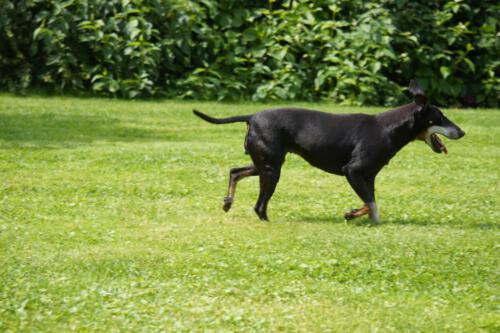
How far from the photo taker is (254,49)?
17.8 m

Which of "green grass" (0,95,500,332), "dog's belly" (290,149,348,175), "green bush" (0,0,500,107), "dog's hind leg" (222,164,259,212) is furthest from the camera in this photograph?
"green bush" (0,0,500,107)

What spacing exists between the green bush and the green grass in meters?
3.74

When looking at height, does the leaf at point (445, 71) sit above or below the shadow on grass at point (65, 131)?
above

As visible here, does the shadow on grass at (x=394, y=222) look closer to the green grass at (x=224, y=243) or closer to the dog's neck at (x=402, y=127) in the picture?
the green grass at (x=224, y=243)

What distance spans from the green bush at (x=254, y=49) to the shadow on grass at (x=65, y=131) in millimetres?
2297

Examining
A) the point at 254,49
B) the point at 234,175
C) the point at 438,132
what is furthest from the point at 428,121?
the point at 254,49

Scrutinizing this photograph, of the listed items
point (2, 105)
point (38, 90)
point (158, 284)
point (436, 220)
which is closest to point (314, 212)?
point (436, 220)

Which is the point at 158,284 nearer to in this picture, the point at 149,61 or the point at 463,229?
the point at 463,229

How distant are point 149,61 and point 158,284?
1055 cm

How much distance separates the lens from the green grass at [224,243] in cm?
652

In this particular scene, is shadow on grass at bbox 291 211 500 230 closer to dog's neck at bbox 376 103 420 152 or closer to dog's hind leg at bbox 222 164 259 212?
dog's hind leg at bbox 222 164 259 212

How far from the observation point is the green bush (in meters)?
17.3

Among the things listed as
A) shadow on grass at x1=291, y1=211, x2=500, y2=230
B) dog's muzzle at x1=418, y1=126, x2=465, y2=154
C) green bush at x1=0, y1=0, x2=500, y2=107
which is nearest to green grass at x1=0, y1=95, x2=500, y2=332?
shadow on grass at x1=291, y1=211, x2=500, y2=230

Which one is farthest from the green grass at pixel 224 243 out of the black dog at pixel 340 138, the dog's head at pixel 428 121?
the dog's head at pixel 428 121
